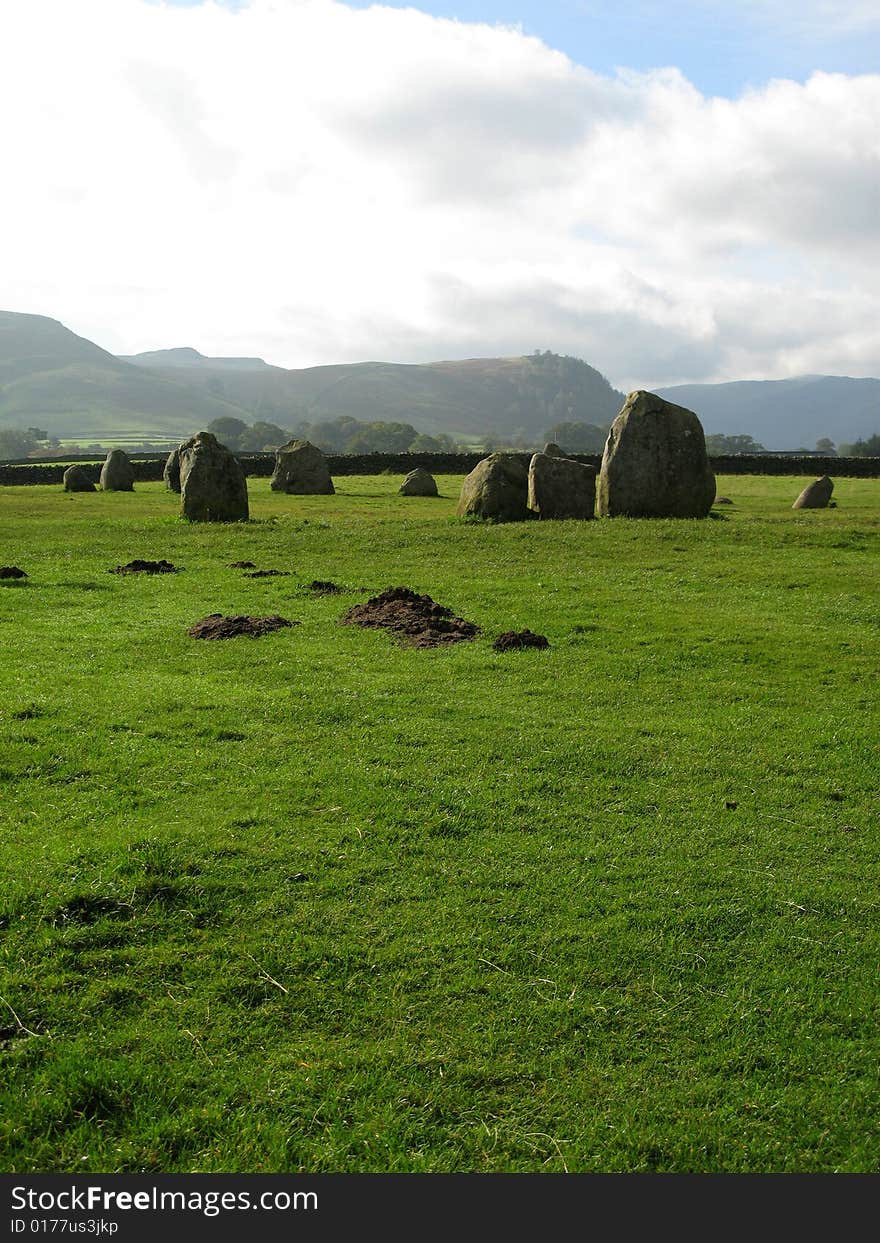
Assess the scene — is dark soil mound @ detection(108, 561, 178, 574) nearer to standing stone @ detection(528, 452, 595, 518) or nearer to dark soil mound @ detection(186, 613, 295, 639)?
dark soil mound @ detection(186, 613, 295, 639)

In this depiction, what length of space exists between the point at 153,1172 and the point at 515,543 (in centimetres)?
2078

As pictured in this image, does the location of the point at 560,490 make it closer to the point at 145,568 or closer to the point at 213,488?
the point at 213,488

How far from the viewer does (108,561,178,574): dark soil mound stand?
2009 centimetres

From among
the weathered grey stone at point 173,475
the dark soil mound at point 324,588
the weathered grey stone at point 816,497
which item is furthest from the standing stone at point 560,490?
the weathered grey stone at point 173,475

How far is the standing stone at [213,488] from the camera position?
29.9 meters

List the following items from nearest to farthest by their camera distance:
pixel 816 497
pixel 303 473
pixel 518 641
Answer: pixel 518 641 < pixel 816 497 < pixel 303 473

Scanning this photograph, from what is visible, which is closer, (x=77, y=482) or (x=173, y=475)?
(x=173, y=475)

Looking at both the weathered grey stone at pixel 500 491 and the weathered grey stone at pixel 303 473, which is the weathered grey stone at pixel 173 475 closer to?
A: the weathered grey stone at pixel 303 473

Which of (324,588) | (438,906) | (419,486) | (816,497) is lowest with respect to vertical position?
(438,906)

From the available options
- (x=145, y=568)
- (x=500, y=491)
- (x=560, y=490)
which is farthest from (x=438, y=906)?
(x=560, y=490)

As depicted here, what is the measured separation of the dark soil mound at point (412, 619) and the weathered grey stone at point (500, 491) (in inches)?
513

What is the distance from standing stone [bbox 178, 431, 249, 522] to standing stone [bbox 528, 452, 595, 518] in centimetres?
967

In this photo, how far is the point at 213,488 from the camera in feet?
98.0

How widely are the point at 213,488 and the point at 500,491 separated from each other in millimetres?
9376
